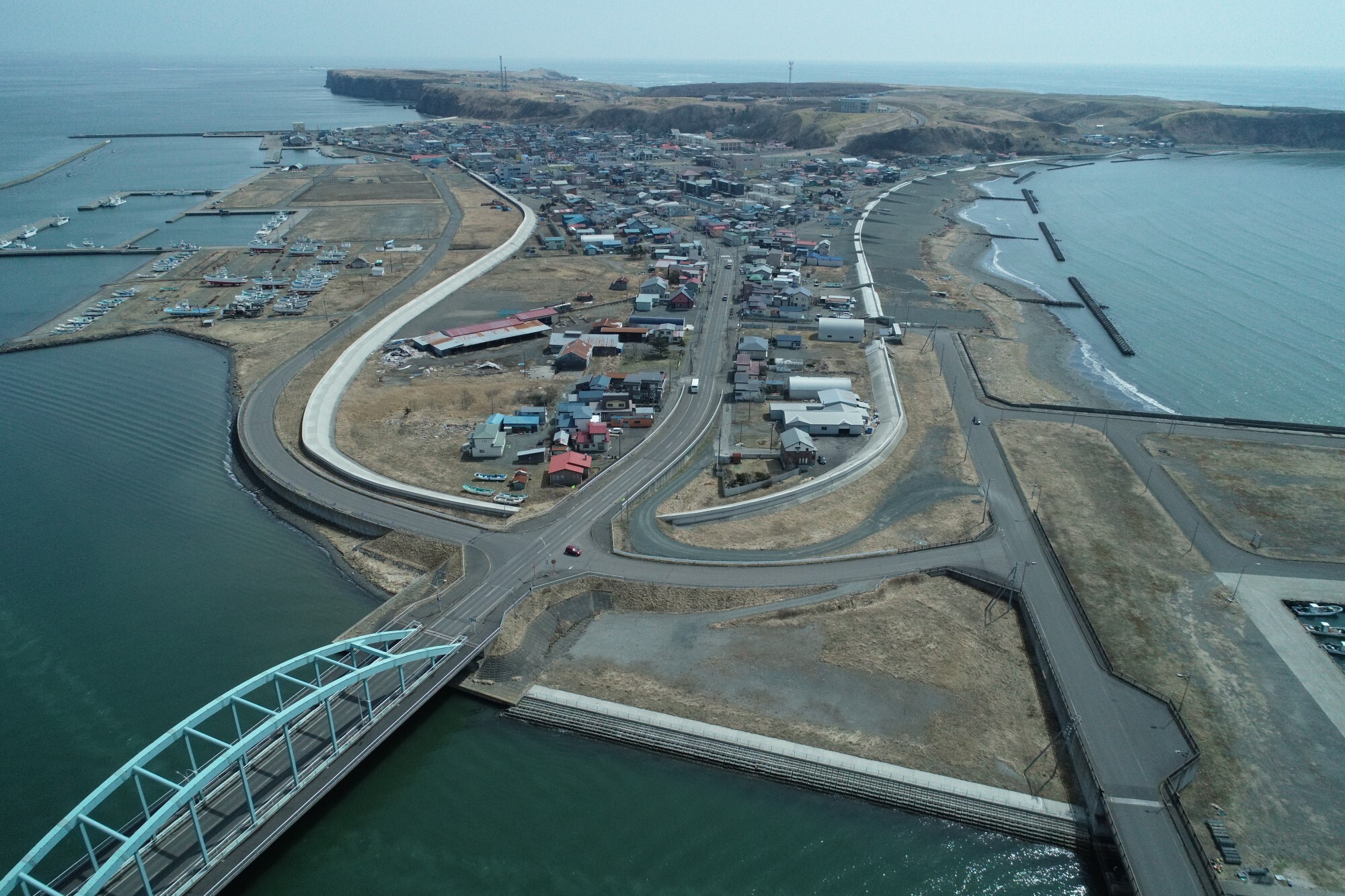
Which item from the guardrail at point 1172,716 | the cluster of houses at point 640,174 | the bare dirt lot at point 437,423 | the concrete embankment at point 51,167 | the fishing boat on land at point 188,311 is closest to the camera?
the guardrail at point 1172,716

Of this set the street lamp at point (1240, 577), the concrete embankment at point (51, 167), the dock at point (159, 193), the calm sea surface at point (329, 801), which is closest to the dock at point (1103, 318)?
the street lamp at point (1240, 577)

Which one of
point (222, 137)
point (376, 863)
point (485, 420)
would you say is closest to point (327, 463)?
point (485, 420)

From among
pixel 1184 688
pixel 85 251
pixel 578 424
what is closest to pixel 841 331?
pixel 578 424

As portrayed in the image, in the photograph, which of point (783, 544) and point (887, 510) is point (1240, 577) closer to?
point (887, 510)

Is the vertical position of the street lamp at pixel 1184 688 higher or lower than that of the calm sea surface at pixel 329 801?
higher

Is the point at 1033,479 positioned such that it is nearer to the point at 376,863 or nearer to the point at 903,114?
the point at 376,863

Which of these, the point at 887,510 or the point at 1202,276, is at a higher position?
the point at 1202,276

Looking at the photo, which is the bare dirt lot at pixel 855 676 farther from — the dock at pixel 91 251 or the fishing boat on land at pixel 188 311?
the dock at pixel 91 251
